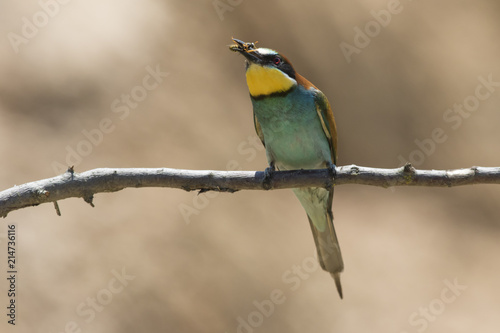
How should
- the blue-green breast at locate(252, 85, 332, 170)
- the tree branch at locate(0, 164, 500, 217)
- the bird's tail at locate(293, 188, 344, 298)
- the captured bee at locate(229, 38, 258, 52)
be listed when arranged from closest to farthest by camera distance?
the tree branch at locate(0, 164, 500, 217) → the captured bee at locate(229, 38, 258, 52) → the blue-green breast at locate(252, 85, 332, 170) → the bird's tail at locate(293, 188, 344, 298)

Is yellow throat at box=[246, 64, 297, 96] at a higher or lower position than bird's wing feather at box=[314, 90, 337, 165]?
higher

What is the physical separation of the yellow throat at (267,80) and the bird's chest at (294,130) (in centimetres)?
4

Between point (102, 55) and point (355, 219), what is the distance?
8.36 feet

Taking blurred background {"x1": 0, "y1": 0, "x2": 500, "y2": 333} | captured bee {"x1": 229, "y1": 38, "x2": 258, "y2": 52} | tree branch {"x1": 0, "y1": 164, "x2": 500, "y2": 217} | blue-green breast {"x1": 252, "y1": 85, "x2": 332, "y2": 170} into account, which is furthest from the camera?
blurred background {"x1": 0, "y1": 0, "x2": 500, "y2": 333}

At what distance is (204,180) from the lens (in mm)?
1875

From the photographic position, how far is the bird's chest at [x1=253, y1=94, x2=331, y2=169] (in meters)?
2.34

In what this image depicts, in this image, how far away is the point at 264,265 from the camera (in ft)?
13.1

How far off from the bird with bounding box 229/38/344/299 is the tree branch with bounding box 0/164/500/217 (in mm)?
224

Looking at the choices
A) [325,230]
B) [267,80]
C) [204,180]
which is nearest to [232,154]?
[325,230]

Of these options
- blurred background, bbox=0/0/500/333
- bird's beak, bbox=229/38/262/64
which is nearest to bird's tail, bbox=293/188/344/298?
bird's beak, bbox=229/38/262/64

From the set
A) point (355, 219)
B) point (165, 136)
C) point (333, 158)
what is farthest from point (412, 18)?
point (333, 158)

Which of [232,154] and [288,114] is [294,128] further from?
[232,154]

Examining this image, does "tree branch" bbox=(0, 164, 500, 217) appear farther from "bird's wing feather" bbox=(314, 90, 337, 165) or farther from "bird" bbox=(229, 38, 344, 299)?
"bird's wing feather" bbox=(314, 90, 337, 165)

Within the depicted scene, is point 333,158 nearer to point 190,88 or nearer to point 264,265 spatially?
point 264,265
